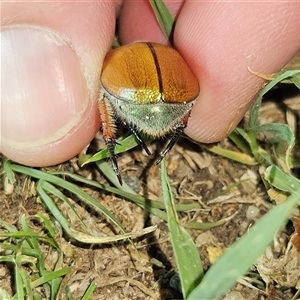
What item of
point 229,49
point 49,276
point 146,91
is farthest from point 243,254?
point 229,49

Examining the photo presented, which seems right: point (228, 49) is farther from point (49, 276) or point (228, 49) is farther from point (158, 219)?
point (49, 276)

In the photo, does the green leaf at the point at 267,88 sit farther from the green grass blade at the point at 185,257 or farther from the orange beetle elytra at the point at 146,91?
the green grass blade at the point at 185,257

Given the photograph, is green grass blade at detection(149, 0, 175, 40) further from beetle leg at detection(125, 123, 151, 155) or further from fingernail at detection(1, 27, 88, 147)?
beetle leg at detection(125, 123, 151, 155)

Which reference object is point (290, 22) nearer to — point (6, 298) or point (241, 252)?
point (241, 252)

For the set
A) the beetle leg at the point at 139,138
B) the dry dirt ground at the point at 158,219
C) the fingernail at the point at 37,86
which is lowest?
the dry dirt ground at the point at 158,219

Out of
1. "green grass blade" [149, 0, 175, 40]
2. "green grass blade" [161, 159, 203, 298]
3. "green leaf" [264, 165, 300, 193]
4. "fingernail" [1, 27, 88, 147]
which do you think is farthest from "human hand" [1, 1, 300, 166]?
"green grass blade" [161, 159, 203, 298]

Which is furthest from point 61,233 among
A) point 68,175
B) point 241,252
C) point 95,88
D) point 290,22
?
point 290,22

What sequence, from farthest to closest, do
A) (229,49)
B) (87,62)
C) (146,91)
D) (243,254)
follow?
1. (229,49)
2. (87,62)
3. (146,91)
4. (243,254)

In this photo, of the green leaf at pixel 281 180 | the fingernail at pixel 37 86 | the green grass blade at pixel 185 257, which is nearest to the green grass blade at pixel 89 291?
the green grass blade at pixel 185 257
